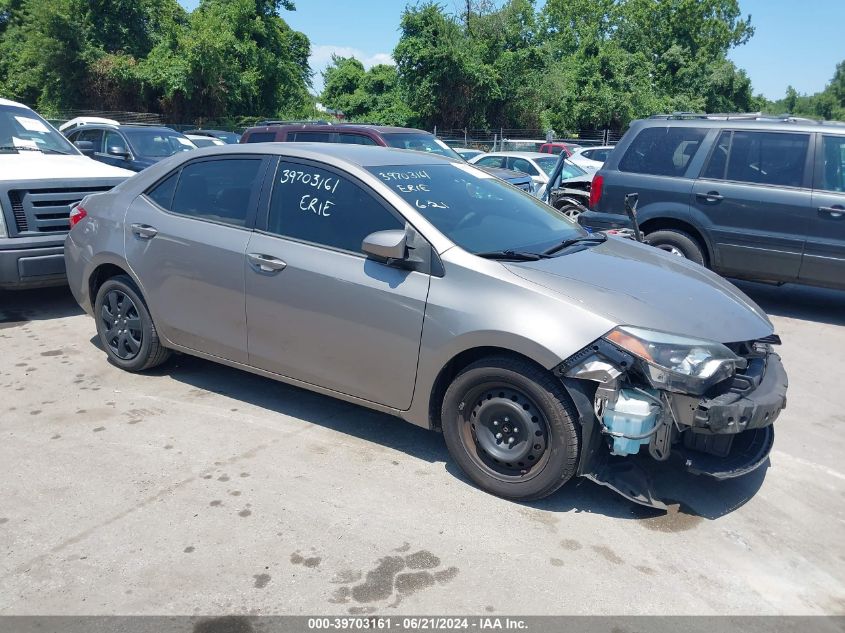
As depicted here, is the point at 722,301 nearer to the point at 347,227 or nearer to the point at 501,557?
the point at 501,557

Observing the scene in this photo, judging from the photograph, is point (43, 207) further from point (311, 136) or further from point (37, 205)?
point (311, 136)

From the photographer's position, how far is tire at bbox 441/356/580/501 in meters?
3.42

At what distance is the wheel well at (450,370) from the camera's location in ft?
11.9

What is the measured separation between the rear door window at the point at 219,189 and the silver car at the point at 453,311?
0.01 metres

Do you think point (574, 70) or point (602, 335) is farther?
point (574, 70)

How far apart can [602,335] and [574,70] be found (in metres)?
36.0

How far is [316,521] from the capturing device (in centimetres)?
348

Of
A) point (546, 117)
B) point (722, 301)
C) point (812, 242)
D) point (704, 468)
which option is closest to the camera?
point (704, 468)

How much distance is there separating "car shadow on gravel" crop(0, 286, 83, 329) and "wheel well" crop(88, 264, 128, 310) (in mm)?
1746

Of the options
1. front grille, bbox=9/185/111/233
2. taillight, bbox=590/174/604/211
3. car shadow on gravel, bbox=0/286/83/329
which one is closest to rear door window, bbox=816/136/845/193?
taillight, bbox=590/174/604/211

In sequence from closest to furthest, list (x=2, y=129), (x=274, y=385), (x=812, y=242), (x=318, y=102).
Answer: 1. (x=274, y=385)
2. (x=812, y=242)
3. (x=2, y=129)
4. (x=318, y=102)

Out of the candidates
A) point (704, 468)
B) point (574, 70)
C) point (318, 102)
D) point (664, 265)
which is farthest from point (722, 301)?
point (318, 102)

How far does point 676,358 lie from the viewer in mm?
3332

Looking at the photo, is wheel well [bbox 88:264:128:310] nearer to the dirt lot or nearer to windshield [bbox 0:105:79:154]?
the dirt lot
